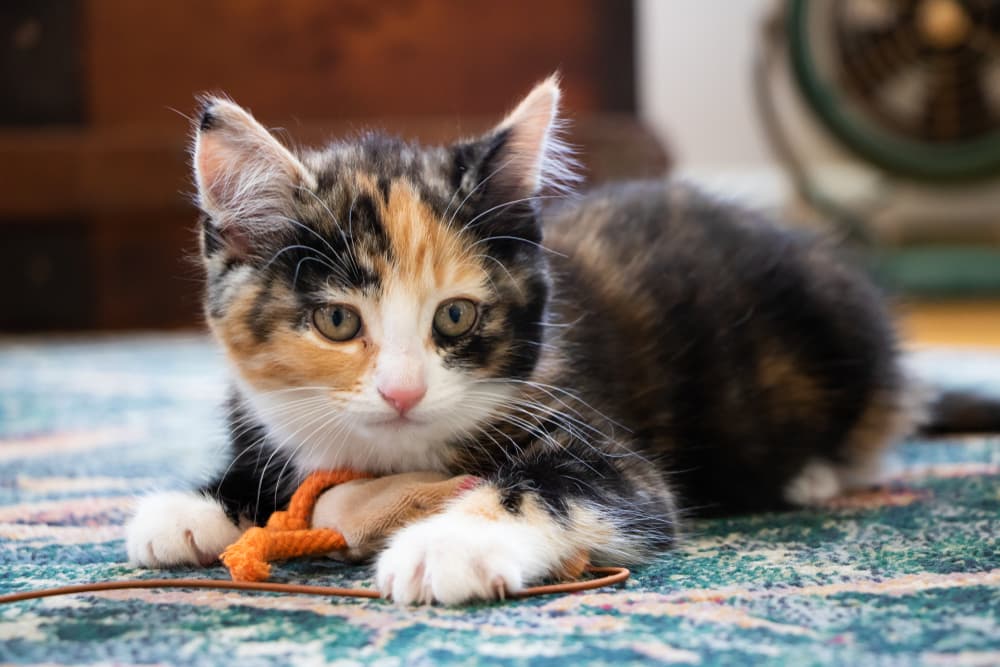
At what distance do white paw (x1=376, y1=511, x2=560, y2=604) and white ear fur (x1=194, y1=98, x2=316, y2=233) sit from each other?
432 mm

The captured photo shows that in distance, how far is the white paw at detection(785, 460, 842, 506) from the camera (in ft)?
5.39

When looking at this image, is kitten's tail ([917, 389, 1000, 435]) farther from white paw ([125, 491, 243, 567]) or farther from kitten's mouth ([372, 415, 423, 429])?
white paw ([125, 491, 243, 567])

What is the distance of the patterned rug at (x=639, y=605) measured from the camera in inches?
36.7

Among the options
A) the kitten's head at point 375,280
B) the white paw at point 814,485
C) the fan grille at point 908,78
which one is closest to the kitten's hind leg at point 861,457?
the white paw at point 814,485

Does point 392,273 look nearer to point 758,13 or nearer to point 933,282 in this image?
point 933,282

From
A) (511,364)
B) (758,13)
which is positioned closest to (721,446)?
(511,364)

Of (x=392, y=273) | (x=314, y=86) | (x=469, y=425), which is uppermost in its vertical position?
(x=314, y=86)

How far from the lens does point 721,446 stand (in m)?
1.59

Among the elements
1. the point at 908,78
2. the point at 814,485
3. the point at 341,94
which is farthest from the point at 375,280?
the point at 908,78

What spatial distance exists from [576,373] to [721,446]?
0.29 metres

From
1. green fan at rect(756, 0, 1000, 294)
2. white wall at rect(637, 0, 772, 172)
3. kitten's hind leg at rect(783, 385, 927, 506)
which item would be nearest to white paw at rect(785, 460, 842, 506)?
kitten's hind leg at rect(783, 385, 927, 506)

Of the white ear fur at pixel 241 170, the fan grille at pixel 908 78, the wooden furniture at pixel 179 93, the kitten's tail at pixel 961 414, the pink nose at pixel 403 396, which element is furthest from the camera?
the fan grille at pixel 908 78

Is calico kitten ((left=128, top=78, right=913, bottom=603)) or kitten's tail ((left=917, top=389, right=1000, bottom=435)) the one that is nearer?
calico kitten ((left=128, top=78, right=913, bottom=603))

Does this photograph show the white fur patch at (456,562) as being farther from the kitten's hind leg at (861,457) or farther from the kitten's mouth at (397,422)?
the kitten's hind leg at (861,457)
